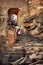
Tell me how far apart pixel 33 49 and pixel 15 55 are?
1669 mm

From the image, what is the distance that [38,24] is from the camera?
12836 millimetres

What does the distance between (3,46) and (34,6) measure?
3.01 m

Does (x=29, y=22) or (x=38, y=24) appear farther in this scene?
(x=29, y=22)

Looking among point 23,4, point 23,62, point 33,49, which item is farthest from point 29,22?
point 23,62

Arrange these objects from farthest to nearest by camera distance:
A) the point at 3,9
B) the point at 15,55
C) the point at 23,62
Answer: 1. the point at 3,9
2. the point at 15,55
3. the point at 23,62

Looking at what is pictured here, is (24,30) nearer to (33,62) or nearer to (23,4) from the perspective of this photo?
(23,4)

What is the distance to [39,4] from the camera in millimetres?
13562

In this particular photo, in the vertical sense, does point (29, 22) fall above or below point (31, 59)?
above

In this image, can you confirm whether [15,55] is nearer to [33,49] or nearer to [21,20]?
[33,49]

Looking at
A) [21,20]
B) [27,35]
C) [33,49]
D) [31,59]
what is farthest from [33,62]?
[21,20]

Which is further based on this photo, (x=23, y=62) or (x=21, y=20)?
(x=21, y=20)

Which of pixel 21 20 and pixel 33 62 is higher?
pixel 21 20

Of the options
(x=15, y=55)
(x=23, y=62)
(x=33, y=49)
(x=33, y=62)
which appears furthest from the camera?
(x=15, y=55)

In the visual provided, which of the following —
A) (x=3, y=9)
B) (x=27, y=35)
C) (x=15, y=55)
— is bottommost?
(x=15, y=55)
